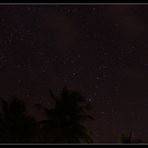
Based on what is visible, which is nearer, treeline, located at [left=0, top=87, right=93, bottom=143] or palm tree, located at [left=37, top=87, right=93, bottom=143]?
treeline, located at [left=0, top=87, right=93, bottom=143]

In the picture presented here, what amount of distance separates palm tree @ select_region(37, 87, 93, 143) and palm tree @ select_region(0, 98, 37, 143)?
0.51m

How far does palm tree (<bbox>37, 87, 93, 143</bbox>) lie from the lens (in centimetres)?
1093

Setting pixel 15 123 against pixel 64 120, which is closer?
pixel 64 120

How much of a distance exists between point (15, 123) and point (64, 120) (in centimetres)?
142

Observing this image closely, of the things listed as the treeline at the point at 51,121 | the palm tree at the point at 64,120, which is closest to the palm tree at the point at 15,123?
the treeline at the point at 51,121

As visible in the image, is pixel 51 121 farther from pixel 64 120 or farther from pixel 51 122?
pixel 64 120

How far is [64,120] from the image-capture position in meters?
11.5

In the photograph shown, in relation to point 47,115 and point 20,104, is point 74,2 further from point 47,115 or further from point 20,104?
point 47,115

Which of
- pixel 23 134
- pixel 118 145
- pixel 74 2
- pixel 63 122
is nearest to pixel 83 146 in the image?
pixel 118 145

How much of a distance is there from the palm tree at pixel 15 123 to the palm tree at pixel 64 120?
511 millimetres

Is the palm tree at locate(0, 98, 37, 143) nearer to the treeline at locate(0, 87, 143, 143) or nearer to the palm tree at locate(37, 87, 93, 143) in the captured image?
the treeline at locate(0, 87, 143, 143)

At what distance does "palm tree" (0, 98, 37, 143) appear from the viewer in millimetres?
10672

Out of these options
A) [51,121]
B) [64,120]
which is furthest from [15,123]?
[64,120]

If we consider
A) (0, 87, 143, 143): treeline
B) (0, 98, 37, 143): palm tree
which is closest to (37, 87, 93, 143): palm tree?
(0, 87, 143, 143): treeline
